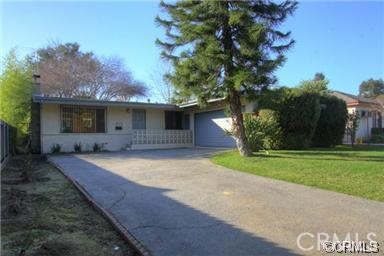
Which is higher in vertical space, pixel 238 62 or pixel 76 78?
pixel 76 78

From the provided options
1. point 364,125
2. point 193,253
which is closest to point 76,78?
point 364,125

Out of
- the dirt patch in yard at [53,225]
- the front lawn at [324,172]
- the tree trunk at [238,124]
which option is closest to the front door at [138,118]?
the tree trunk at [238,124]

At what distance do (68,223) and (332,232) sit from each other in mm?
4095

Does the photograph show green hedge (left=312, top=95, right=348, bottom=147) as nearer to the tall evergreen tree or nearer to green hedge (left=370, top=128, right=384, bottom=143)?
the tall evergreen tree

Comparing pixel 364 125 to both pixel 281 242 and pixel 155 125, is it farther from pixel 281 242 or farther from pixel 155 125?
pixel 281 242

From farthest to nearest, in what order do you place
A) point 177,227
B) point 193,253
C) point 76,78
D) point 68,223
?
1. point 76,78
2. point 68,223
3. point 177,227
4. point 193,253

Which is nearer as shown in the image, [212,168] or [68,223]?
[68,223]

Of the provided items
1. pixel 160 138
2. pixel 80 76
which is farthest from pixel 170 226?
pixel 80 76

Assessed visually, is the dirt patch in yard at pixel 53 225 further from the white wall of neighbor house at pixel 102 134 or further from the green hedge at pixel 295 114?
the white wall of neighbor house at pixel 102 134

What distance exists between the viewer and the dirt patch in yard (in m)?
4.96

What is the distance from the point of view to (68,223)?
6.21 metres

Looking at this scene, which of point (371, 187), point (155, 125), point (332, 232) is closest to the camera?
point (332, 232)

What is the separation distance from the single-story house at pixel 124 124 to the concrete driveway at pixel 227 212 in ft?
30.8

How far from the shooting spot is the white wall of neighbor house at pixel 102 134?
773 inches
